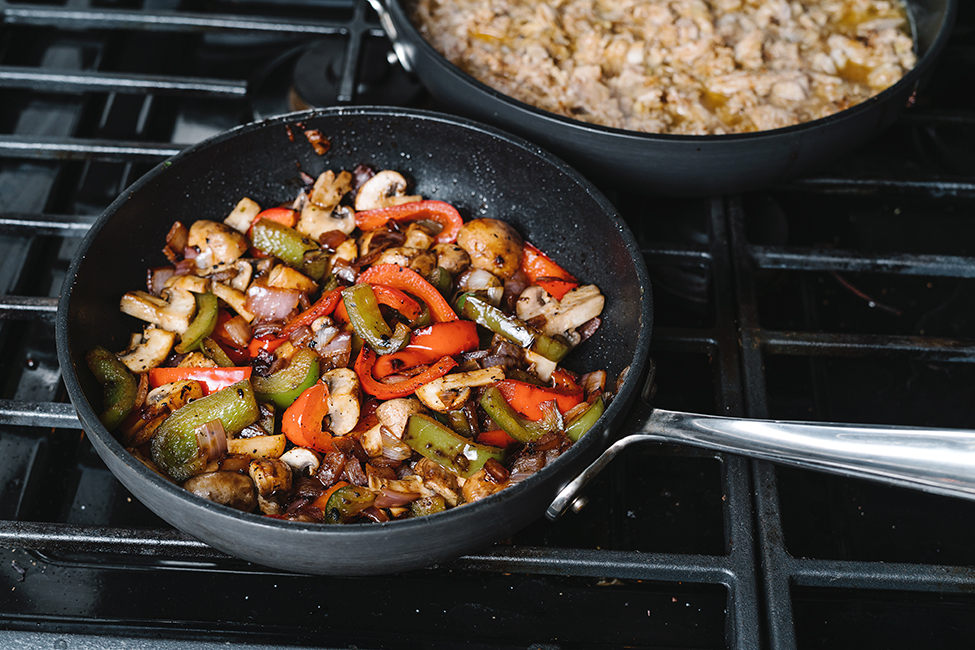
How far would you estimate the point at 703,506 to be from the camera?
1283 millimetres

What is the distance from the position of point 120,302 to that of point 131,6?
1.23 m

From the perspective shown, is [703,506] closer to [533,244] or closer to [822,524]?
[822,524]

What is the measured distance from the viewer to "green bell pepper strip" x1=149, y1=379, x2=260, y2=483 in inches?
42.5

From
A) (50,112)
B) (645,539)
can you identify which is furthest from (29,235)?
(645,539)

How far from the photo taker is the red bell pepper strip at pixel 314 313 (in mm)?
1254

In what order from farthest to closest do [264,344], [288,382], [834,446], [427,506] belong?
[264,344]
[288,382]
[427,506]
[834,446]

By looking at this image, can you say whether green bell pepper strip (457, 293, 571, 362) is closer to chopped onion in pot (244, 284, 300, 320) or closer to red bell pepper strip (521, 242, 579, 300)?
red bell pepper strip (521, 242, 579, 300)

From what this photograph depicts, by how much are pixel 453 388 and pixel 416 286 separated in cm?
22

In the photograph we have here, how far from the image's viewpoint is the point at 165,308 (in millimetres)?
1274

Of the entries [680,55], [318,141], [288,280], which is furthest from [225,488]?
[680,55]

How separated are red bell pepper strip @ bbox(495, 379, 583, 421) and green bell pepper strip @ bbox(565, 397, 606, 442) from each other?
0.05 m

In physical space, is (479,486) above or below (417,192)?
below

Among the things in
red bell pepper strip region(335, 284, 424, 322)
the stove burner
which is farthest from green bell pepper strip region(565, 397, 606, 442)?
the stove burner

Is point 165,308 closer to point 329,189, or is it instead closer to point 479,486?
point 329,189
